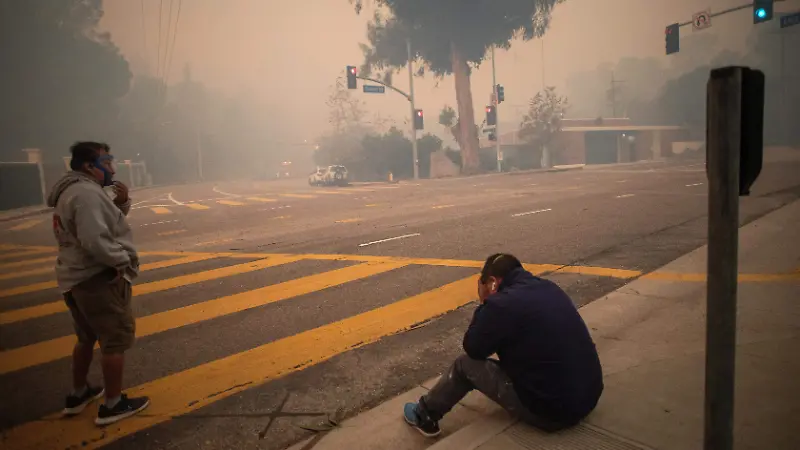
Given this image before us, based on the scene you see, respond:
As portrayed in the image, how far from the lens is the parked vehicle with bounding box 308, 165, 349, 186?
120 ft

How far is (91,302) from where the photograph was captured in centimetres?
329

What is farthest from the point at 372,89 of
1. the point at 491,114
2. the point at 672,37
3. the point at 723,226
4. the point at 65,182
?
the point at 723,226

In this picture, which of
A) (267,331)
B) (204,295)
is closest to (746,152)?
(267,331)

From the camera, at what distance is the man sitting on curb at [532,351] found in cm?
282

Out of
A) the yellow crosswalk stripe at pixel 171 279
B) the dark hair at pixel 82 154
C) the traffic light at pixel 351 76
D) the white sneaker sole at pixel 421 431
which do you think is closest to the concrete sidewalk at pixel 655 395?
the white sneaker sole at pixel 421 431

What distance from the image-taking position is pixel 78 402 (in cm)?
365

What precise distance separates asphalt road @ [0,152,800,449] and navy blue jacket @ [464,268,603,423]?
1232mm

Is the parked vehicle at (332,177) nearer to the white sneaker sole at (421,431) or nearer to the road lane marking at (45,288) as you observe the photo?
the road lane marking at (45,288)

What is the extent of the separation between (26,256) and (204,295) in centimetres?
661

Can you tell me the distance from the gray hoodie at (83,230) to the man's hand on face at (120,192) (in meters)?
0.11

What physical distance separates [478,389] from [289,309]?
10.5 ft

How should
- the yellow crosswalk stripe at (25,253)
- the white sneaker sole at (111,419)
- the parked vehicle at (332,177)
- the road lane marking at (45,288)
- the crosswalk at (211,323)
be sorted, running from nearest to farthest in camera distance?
the white sneaker sole at (111,419), the crosswalk at (211,323), the road lane marking at (45,288), the yellow crosswalk stripe at (25,253), the parked vehicle at (332,177)

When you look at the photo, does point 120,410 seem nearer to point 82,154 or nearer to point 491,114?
point 82,154

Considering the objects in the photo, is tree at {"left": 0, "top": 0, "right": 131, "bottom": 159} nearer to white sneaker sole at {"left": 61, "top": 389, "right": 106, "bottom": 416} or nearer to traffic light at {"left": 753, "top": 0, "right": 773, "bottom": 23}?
white sneaker sole at {"left": 61, "top": 389, "right": 106, "bottom": 416}
